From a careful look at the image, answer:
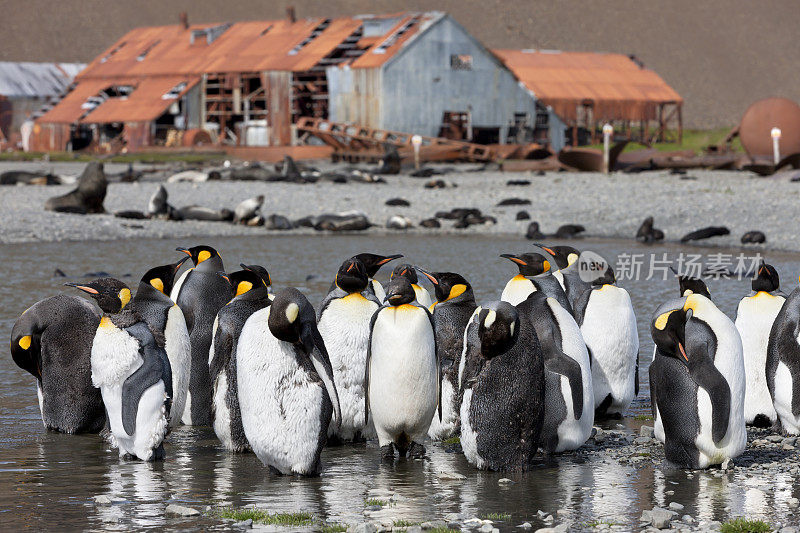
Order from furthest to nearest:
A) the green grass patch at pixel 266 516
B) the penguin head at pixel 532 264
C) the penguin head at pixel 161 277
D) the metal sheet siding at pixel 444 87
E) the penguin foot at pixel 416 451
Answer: the metal sheet siding at pixel 444 87 → the penguin head at pixel 532 264 → the penguin head at pixel 161 277 → the penguin foot at pixel 416 451 → the green grass patch at pixel 266 516

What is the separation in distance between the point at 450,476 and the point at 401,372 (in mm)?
763

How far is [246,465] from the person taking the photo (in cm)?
704

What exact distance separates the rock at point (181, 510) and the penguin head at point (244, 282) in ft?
6.95

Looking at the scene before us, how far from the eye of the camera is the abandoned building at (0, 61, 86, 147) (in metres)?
57.7

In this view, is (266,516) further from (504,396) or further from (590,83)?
(590,83)

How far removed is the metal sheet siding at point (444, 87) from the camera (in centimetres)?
4150

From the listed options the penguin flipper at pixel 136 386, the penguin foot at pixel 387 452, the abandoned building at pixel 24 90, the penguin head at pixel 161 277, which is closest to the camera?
the penguin flipper at pixel 136 386

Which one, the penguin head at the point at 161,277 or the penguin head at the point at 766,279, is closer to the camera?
the penguin head at the point at 161,277

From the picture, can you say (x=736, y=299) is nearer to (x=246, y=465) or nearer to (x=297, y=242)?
(x=246, y=465)

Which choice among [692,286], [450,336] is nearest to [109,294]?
[450,336]

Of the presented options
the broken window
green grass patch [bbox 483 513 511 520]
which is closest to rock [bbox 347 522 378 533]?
green grass patch [bbox 483 513 511 520]

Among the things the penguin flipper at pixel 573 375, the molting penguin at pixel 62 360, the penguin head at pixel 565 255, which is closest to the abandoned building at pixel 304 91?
the penguin head at pixel 565 255

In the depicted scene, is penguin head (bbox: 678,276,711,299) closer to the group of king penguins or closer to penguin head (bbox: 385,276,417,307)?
the group of king penguins

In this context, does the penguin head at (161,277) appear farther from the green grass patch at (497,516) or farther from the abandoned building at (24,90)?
the abandoned building at (24,90)
